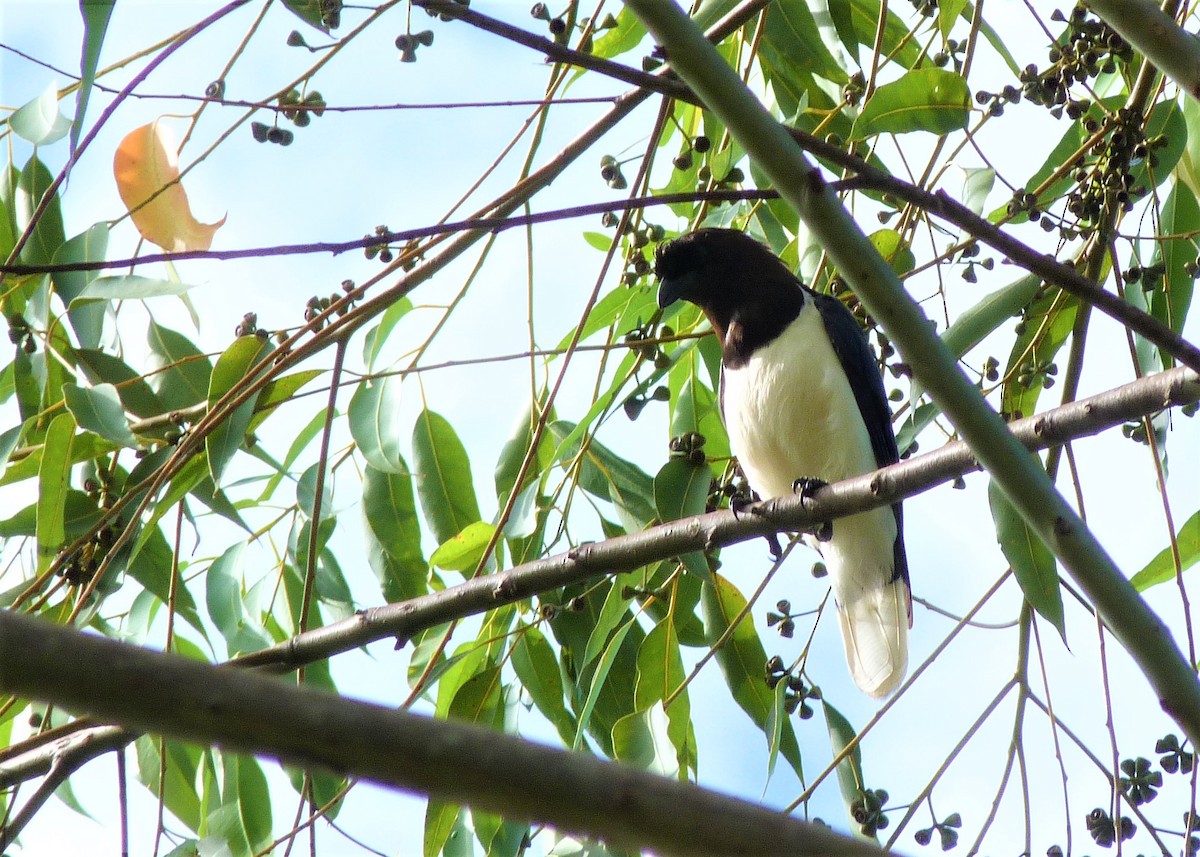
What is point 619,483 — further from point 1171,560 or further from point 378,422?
point 1171,560

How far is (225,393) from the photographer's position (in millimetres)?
2551

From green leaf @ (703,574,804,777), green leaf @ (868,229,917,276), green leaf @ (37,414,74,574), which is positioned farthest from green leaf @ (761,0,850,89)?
green leaf @ (37,414,74,574)

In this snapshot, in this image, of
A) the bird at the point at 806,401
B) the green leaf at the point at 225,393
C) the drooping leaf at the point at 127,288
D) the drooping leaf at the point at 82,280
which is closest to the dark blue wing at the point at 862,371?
the bird at the point at 806,401

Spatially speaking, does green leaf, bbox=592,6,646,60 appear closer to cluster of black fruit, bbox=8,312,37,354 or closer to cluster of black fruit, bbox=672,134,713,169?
cluster of black fruit, bbox=672,134,713,169

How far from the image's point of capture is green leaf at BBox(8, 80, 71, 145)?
247cm

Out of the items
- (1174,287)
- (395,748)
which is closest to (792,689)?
(1174,287)

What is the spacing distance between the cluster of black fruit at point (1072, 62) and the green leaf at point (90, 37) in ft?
5.15

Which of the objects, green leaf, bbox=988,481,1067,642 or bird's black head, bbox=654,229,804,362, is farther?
bird's black head, bbox=654,229,804,362

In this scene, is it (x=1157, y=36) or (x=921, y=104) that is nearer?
(x=1157, y=36)

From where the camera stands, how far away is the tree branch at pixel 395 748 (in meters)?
0.77

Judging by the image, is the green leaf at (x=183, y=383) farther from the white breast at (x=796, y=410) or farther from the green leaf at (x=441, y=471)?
the white breast at (x=796, y=410)

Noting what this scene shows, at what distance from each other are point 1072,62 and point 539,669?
1617 millimetres

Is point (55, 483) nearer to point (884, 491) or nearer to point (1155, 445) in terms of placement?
point (884, 491)

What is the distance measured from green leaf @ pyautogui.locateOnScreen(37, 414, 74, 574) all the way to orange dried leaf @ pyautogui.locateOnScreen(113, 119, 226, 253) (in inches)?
17.8
